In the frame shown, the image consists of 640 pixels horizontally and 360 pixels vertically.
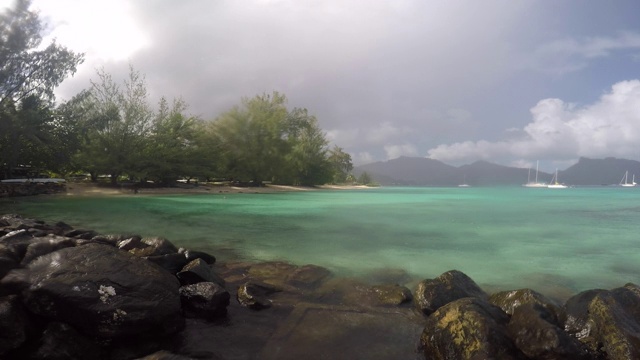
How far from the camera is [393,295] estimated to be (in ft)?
18.0

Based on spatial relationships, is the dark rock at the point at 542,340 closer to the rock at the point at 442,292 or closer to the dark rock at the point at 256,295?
the rock at the point at 442,292

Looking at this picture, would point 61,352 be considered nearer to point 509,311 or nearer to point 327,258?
point 509,311

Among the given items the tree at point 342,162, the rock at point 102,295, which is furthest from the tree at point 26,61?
the tree at point 342,162

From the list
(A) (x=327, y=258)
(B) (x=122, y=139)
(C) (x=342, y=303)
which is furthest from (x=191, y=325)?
(B) (x=122, y=139)

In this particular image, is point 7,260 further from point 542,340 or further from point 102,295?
point 542,340

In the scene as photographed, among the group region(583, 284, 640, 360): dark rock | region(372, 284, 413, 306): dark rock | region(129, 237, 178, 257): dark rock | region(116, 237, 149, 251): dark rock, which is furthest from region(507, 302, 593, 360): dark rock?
region(116, 237, 149, 251): dark rock

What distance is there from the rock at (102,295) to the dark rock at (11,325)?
14cm

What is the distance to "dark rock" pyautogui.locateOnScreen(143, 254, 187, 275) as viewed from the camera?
571 centimetres

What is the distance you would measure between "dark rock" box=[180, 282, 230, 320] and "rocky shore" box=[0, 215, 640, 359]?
0.01m

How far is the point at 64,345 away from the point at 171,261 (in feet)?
8.02

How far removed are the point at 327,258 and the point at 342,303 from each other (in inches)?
133

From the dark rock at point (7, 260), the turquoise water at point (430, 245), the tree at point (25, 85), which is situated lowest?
the turquoise water at point (430, 245)

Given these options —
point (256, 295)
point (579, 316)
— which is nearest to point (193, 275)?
point (256, 295)

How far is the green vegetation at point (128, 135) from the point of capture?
27.3m
